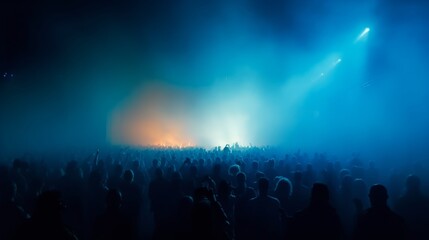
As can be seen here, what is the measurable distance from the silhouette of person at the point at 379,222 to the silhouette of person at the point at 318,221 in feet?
1.14

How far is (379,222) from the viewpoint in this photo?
398 centimetres

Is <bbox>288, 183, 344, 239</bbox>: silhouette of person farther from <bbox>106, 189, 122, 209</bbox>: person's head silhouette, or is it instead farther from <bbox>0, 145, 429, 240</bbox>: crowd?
<bbox>106, 189, 122, 209</bbox>: person's head silhouette

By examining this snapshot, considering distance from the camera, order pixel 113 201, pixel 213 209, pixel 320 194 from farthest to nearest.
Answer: pixel 113 201
pixel 213 209
pixel 320 194

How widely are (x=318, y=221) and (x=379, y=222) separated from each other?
0.85 m

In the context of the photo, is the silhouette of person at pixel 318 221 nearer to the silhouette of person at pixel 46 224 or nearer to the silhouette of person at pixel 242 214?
the silhouette of person at pixel 242 214

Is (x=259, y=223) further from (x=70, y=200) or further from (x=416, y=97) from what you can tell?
(x=416, y=97)

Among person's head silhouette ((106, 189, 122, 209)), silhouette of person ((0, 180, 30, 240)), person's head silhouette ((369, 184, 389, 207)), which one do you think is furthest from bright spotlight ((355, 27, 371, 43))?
silhouette of person ((0, 180, 30, 240))

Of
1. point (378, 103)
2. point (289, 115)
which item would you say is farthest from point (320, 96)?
point (378, 103)

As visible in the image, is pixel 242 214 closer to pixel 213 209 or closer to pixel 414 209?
pixel 213 209

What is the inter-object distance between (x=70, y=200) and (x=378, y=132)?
31.4 meters

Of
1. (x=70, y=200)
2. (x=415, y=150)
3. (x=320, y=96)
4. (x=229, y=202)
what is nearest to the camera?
(x=229, y=202)

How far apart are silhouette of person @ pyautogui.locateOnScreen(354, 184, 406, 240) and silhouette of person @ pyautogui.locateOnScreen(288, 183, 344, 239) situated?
35 cm

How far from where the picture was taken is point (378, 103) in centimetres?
3147

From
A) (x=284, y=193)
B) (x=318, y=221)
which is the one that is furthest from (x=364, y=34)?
(x=318, y=221)
